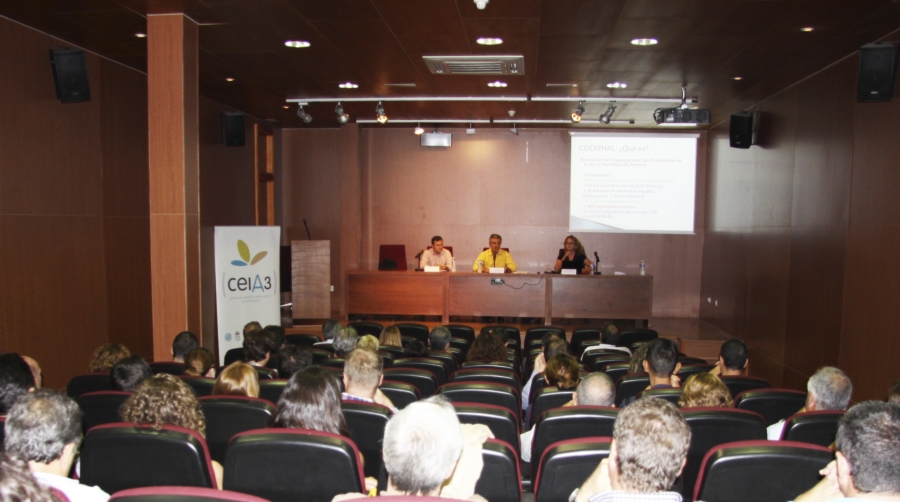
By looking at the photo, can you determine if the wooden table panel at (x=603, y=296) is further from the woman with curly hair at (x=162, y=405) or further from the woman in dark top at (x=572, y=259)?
the woman with curly hair at (x=162, y=405)

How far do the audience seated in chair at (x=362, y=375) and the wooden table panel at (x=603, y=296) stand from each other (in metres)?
7.26

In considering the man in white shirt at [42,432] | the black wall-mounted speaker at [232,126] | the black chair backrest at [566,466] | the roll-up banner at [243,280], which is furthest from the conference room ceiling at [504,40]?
the man in white shirt at [42,432]

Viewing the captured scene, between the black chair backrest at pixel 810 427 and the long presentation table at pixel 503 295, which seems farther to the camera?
the long presentation table at pixel 503 295

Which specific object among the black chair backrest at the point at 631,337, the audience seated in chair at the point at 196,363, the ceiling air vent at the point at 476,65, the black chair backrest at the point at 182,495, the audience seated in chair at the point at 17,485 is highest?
the ceiling air vent at the point at 476,65

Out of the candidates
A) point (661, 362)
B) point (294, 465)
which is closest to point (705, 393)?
point (661, 362)

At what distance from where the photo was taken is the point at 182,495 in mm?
1468

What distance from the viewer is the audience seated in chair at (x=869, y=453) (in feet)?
5.67

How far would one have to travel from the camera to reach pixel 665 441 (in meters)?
1.75

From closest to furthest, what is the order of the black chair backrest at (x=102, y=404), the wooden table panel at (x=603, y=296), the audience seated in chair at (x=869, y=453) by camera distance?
the audience seated in chair at (x=869, y=453) → the black chair backrest at (x=102, y=404) → the wooden table panel at (x=603, y=296)

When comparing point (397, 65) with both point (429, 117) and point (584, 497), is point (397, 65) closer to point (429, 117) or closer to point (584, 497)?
point (429, 117)

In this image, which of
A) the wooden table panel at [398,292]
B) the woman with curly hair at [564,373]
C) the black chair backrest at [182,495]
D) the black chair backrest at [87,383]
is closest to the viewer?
the black chair backrest at [182,495]

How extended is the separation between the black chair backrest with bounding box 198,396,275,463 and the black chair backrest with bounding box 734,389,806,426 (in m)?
2.36

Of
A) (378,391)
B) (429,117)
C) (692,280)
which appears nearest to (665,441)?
(378,391)

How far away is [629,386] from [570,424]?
1326 mm
